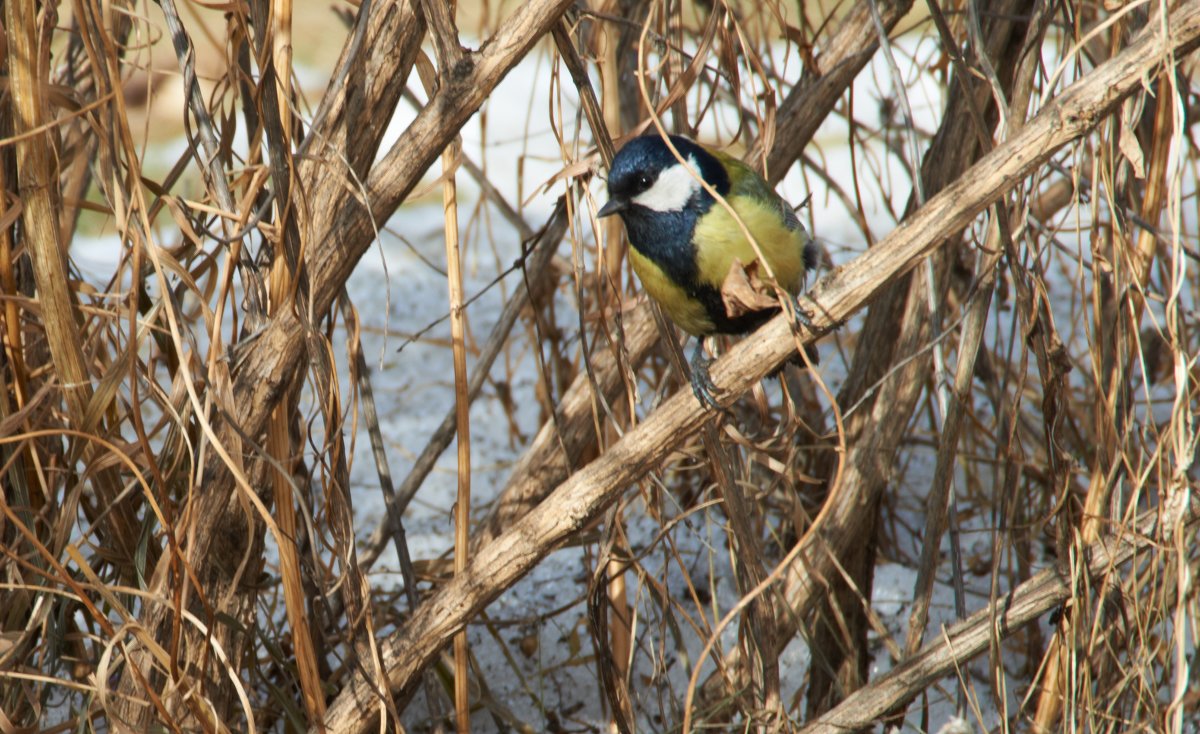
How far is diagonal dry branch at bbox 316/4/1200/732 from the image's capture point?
3.39 feet

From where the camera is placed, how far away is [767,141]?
1.49m

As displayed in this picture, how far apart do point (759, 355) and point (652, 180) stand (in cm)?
48

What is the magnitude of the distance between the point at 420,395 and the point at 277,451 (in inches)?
64.6

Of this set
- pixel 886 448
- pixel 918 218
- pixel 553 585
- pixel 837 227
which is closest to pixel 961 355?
pixel 886 448

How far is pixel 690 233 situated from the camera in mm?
1548

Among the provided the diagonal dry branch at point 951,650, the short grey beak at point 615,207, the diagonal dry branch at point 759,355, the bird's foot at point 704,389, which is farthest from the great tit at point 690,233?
the diagonal dry branch at point 951,650

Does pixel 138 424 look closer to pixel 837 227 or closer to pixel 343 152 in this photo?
pixel 343 152

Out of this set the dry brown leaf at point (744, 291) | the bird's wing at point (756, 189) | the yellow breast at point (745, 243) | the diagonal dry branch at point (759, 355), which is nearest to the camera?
the diagonal dry branch at point (759, 355)

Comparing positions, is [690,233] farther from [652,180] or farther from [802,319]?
[802,319]

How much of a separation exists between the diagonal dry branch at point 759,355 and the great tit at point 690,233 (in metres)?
0.32

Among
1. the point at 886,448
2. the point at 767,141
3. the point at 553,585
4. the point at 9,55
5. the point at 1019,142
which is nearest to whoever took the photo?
the point at 1019,142

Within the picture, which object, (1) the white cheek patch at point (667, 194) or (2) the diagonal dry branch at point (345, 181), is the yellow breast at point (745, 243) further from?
(2) the diagonal dry branch at point (345, 181)

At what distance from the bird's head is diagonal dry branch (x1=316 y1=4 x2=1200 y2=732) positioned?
16.4 inches

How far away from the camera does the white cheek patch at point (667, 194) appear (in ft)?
5.14
